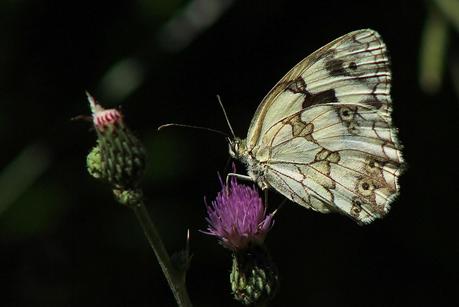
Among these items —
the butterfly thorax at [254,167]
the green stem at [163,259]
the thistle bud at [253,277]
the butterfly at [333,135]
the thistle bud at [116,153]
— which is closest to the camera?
the green stem at [163,259]

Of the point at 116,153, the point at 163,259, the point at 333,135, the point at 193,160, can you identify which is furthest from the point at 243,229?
the point at 193,160

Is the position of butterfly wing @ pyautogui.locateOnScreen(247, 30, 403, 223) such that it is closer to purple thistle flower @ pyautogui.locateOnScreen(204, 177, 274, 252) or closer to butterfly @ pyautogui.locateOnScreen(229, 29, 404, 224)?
butterfly @ pyautogui.locateOnScreen(229, 29, 404, 224)

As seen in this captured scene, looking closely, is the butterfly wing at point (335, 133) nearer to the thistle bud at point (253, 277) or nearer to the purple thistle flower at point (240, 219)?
the purple thistle flower at point (240, 219)

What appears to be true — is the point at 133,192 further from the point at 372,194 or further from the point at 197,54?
the point at 197,54

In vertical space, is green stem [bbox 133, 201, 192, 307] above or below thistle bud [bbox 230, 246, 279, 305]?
above

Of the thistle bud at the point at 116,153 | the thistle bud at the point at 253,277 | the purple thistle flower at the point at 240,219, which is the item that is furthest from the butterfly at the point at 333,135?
the thistle bud at the point at 116,153

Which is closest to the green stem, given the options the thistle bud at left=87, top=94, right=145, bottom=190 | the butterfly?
the thistle bud at left=87, top=94, right=145, bottom=190

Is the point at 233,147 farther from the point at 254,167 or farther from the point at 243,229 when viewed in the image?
the point at 243,229
